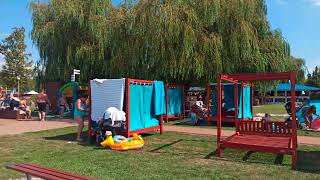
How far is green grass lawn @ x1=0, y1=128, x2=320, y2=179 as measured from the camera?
766 centimetres

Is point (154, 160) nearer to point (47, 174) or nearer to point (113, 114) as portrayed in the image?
point (113, 114)

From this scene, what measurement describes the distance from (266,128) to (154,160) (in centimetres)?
295

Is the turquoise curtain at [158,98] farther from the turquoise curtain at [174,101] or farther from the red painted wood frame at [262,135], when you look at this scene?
the turquoise curtain at [174,101]

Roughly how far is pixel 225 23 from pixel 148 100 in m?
8.16

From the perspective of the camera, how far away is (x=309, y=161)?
29.7ft

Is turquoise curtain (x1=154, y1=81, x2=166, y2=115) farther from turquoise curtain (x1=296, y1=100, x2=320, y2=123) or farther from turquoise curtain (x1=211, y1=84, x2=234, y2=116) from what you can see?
turquoise curtain (x1=296, y1=100, x2=320, y2=123)

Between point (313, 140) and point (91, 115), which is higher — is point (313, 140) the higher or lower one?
the lower one

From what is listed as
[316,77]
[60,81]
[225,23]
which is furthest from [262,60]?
[316,77]

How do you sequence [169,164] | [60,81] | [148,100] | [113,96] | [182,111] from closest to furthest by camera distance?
[169,164] < [113,96] < [148,100] < [182,111] < [60,81]

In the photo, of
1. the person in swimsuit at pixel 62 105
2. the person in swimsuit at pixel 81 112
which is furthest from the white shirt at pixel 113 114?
the person in swimsuit at pixel 62 105

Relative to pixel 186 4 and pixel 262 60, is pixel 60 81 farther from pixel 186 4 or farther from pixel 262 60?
pixel 262 60

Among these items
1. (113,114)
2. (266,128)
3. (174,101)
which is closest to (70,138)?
(113,114)

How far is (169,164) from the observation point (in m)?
8.62

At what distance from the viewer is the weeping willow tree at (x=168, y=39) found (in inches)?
763
